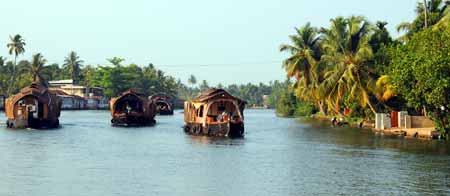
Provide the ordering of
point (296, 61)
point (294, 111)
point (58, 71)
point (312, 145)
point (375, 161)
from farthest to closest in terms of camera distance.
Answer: point (58, 71), point (294, 111), point (296, 61), point (312, 145), point (375, 161)

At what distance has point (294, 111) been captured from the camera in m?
79.6

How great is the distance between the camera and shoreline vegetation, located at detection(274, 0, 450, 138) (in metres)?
30.9

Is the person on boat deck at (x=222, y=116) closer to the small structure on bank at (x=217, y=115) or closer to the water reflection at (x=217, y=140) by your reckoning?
the small structure on bank at (x=217, y=115)

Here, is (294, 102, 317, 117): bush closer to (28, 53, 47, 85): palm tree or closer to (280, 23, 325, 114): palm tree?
(280, 23, 325, 114): palm tree

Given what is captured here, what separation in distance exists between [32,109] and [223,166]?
24.9m

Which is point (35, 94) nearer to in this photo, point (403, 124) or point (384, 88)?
point (384, 88)

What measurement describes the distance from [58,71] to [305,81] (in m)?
75.4

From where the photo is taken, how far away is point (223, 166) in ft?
77.7

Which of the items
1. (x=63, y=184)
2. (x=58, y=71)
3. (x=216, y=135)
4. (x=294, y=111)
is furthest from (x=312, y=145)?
(x=58, y=71)

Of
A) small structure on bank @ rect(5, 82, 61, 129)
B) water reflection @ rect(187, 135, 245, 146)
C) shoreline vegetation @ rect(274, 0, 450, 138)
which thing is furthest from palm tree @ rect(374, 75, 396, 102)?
small structure on bank @ rect(5, 82, 61, 129)

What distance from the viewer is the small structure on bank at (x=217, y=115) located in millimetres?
36125

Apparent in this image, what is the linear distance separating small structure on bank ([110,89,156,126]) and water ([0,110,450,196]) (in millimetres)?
14408

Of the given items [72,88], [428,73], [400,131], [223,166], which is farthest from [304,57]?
[72,88]

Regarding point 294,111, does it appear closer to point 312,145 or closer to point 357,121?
point 357,121
